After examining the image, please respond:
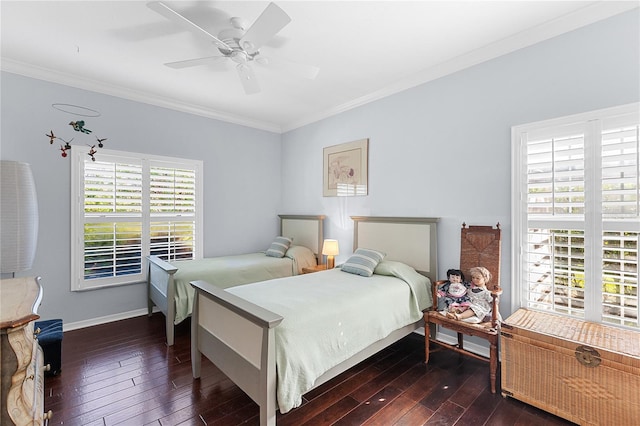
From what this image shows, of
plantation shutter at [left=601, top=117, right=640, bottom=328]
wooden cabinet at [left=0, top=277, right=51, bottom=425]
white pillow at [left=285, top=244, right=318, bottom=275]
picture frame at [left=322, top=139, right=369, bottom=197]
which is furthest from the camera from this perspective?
white pillow at [left=285, top=244, right=318, bottom=275]

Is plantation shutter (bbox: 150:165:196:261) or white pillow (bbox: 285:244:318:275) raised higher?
plantation shutter (bbox: 150:165:196:261)

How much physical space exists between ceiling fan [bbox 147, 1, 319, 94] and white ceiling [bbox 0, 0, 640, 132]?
10 cm

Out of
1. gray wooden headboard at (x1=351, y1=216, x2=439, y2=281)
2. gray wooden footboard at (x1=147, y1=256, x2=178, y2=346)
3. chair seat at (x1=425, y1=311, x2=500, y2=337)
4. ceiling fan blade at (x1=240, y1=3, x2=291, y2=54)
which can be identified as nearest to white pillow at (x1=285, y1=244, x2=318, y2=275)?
gray wooden headboard at (x1=351, y1=216, x2=439, y2=281)

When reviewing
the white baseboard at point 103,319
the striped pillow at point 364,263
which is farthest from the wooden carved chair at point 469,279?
the white baseboard at point 103,319

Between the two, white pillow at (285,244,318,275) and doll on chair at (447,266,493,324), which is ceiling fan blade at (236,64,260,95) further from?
doll on chair at (447,266,493,324)

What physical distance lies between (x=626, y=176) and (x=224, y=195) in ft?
14.7

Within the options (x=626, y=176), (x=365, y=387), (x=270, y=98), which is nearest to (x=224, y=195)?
(x=270, y=98)

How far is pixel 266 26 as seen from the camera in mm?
1944

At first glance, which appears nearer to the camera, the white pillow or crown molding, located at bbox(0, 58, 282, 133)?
crown molding, located at bbox(0, 58, 282, 133)

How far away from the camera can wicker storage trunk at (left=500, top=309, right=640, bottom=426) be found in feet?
5.64

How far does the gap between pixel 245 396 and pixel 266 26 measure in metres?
2.64

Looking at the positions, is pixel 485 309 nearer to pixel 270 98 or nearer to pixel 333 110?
pixel 333 110

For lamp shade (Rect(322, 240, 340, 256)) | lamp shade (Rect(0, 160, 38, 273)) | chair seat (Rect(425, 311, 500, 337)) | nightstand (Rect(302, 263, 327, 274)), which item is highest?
lamp shade (Rect(0, 160, 38, 273))

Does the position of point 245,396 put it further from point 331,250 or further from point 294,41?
point 294,41
